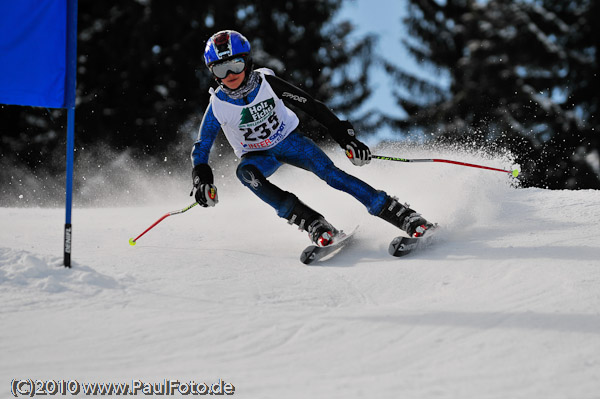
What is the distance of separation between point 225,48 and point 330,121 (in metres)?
0.84

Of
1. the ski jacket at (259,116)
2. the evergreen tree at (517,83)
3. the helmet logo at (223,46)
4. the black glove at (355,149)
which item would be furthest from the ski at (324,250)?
the evergreen tree at (517,83)

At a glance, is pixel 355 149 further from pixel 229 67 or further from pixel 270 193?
pixel 229 67

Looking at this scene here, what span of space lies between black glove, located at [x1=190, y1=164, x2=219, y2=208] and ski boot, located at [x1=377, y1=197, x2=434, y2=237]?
3.68 feet

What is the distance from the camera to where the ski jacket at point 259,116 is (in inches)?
172

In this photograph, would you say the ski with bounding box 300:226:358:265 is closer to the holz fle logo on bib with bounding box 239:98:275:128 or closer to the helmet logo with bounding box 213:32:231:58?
the holz fle logo on bib with bounding box 239:98:275:128

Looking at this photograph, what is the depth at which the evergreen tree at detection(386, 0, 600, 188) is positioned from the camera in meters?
16.8

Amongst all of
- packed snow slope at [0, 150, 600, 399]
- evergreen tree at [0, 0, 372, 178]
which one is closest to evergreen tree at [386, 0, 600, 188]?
evergreen tree at [0, 0, 372, 178]

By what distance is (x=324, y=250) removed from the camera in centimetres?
409

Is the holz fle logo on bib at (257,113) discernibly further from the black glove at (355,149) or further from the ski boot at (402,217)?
the ski boot at (402,217)

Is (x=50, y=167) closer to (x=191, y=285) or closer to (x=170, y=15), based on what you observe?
(x=170, y=15)

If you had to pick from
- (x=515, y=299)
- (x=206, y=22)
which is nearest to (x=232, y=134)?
(x=515, y=299)

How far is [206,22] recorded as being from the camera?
18.2 meters

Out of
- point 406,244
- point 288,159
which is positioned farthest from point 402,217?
point 288,159

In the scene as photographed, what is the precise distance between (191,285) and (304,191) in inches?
136
